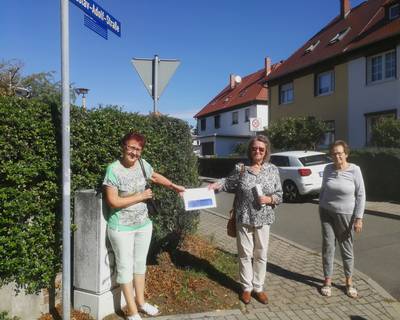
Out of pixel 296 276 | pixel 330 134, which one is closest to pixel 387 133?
pixel 330 134

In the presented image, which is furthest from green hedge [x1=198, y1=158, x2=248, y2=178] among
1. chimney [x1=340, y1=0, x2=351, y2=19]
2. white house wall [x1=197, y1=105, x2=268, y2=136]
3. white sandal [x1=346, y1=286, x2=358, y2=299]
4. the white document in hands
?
the white document in hands

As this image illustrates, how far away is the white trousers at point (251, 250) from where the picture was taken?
4.44 meters

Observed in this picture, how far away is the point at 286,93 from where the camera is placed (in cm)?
2680

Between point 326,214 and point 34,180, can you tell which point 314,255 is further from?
point 34,180

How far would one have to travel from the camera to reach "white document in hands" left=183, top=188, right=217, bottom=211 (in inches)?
168

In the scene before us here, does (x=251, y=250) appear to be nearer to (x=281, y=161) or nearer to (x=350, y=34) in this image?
(x=281, y=161)

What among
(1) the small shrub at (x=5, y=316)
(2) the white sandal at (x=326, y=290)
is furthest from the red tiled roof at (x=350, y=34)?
(1) the small shrub at (x=5, y=316)

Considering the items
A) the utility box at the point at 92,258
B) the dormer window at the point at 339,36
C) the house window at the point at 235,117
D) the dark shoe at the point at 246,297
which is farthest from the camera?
the house window at the point at 235,117

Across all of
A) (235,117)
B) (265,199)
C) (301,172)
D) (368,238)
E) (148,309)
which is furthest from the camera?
(235,117)

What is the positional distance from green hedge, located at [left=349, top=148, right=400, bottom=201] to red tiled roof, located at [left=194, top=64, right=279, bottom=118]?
21333 mm

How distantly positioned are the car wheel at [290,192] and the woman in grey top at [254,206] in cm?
901

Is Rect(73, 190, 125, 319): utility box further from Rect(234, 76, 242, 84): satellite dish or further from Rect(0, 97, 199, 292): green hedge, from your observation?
Rect(234, 76, 242, 84): satellite dish

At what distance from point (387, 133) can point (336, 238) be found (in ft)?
36.9

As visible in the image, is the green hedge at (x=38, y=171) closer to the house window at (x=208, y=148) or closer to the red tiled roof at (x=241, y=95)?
the red tiled roof at (x=241, y=95)
